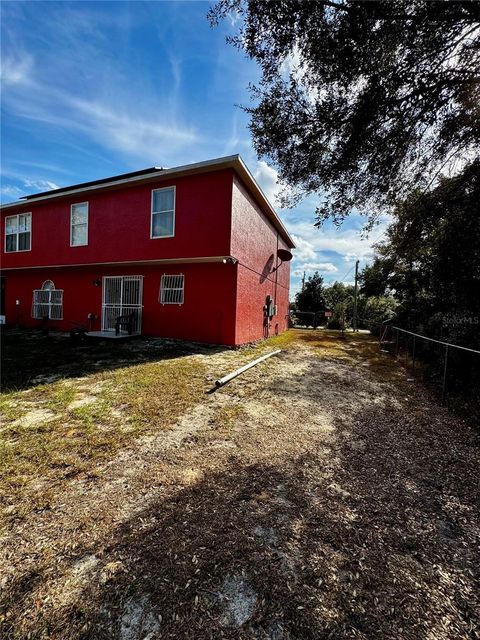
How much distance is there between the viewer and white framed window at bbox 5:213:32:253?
12633 mm


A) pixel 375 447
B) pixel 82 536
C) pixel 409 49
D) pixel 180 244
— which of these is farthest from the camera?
pixel 180 244

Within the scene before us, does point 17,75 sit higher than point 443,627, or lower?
higher

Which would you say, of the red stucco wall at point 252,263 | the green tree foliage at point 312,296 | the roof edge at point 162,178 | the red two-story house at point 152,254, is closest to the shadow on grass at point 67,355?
the red two-story house at point 152,254

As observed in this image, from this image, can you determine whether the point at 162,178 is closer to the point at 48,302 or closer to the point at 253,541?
the point at 48,302

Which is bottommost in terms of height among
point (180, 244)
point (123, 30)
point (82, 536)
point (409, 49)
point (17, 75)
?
point (82, 536)

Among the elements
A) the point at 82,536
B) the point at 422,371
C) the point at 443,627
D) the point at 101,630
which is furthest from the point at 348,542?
the point at 422,371

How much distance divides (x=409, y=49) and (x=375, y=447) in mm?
5738

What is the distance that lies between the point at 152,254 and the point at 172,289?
136 cm

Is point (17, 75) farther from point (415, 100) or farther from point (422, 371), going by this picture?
point (422, 371)

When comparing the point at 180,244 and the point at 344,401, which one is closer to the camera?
the point at 344,401

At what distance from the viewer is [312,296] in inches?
1003

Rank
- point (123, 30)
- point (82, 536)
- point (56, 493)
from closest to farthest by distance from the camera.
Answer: point (82, 536) → point (56, 493) → point (123, 30)

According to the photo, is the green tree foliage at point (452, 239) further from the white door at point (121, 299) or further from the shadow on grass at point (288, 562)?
the white door at point (121, 299)

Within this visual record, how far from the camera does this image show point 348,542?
1.94 meters
